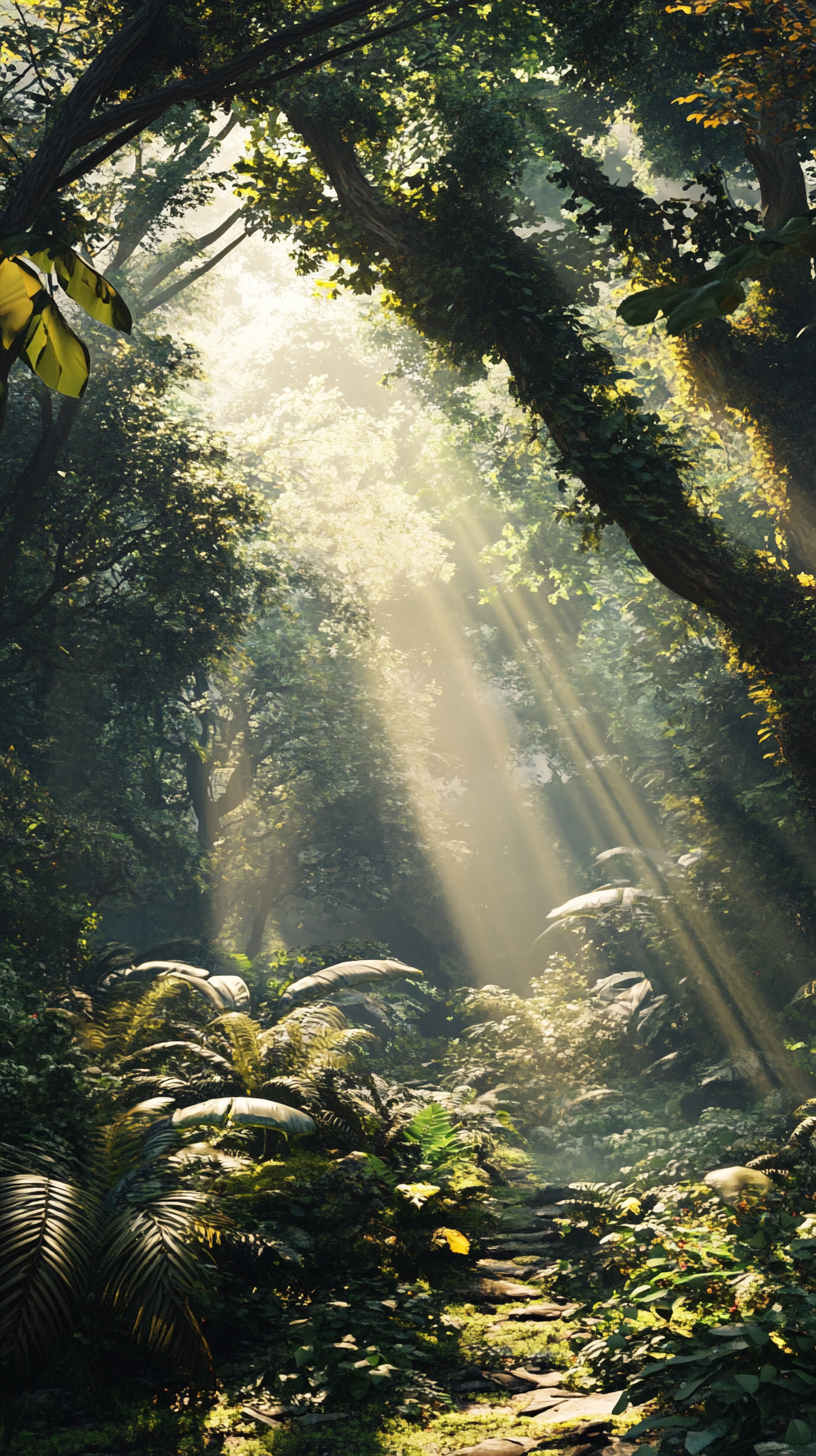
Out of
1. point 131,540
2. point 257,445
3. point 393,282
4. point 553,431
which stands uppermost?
point 257,445

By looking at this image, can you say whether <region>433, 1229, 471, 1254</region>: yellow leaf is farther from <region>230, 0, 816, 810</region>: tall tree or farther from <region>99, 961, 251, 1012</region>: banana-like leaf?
<region>230, 0, 816, 810</region>: tall tree

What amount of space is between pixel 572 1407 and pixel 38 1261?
234cm

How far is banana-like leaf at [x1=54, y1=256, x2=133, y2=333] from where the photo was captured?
3.56 meters

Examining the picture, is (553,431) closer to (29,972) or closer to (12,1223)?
(12,1223)

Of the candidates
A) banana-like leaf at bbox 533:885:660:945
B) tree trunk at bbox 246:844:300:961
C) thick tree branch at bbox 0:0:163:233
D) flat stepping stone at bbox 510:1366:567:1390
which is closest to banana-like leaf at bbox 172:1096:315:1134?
flat stepping stone at bbox 510:1366:567:1390

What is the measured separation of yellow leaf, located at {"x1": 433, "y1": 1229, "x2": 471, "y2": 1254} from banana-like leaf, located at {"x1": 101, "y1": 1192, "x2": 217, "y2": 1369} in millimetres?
1877

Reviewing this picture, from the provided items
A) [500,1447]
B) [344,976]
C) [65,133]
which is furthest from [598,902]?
[65,133]

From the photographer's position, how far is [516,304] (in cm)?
855

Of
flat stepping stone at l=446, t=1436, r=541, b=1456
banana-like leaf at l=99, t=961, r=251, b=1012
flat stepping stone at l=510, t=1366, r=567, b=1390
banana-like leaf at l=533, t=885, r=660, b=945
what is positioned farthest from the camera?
banana-like leaf at l=533, t=885, r=660, b=945

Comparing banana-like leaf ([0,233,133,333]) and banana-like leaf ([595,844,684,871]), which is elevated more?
banana-like leaf ([595,844,684,871])

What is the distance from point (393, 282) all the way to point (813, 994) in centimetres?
905

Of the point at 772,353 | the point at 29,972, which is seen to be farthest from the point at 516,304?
the point at 29,972

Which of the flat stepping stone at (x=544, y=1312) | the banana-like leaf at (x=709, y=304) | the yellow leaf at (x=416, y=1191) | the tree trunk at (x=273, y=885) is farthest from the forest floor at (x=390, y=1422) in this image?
the tree trunk at (x=273, y=885)

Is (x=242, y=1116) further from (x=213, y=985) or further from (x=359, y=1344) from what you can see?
(x=213, y=985)
